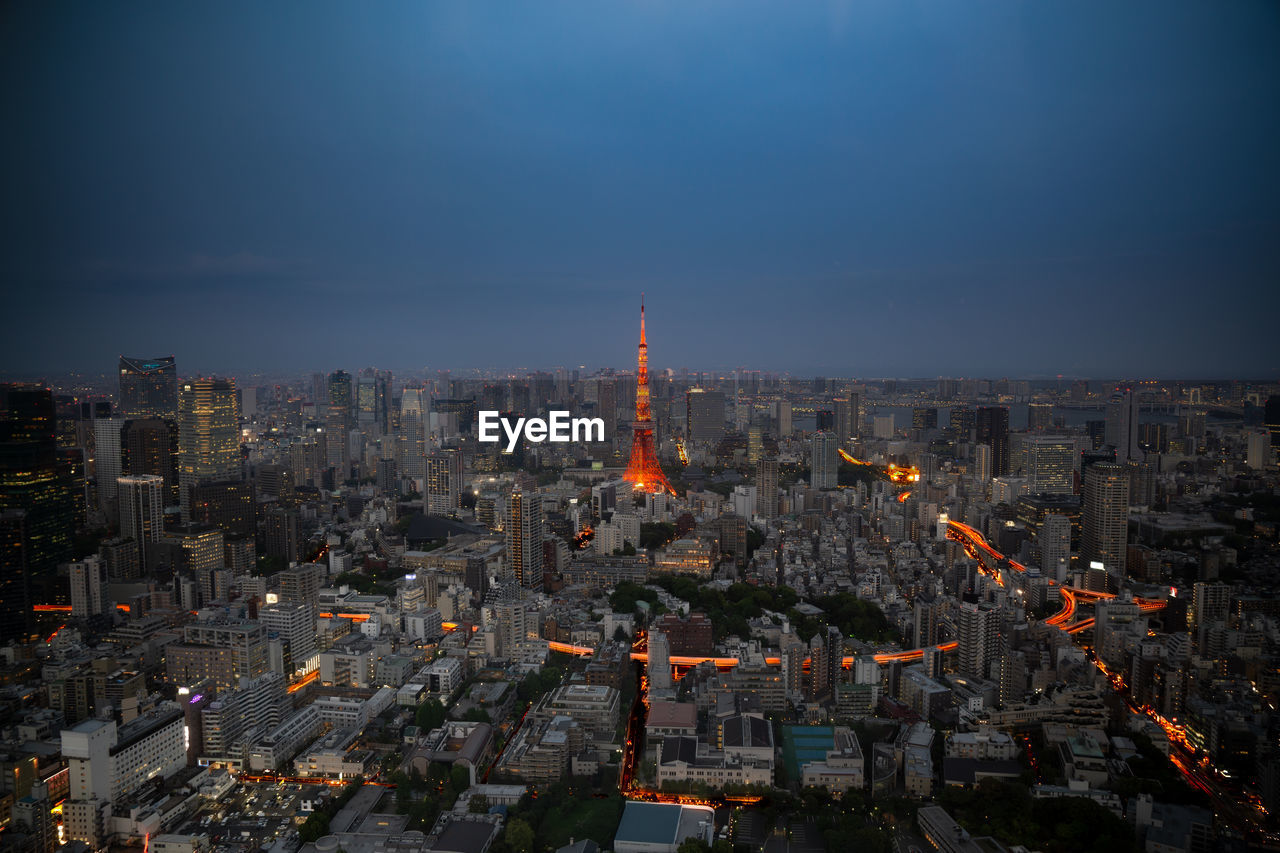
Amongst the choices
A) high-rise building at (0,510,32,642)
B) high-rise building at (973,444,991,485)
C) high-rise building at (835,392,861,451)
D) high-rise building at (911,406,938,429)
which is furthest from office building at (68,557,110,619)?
high-rise building at (911,406,938,429)

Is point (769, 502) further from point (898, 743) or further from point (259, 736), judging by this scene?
point (259, 736)

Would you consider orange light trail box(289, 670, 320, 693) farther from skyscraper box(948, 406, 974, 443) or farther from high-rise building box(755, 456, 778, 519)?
skyscraper box(948, 406, 974, 443)

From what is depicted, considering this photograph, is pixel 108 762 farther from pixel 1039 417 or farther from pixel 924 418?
pixel 924 418

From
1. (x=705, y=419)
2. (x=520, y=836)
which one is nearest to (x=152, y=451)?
(x=520, y=836)

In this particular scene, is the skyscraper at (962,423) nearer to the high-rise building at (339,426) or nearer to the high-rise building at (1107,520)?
the high-rise building at (1107,520)

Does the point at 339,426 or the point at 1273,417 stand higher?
the point at 1273,417

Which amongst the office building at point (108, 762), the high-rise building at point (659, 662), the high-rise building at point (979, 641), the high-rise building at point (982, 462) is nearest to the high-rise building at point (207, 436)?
the office building at point (108, 762)
